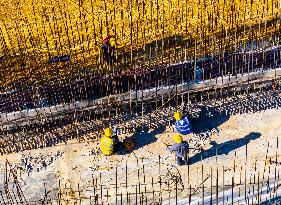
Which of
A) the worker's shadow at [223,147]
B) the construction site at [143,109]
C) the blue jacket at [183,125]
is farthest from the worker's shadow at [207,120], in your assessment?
the worker's shadow at [223,147]

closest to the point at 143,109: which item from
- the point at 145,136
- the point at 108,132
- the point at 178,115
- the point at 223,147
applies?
the point at 145,136

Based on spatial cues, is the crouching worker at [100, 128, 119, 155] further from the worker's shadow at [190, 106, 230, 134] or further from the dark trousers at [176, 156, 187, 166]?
the worker's shadow at [190, 106, 230, 134]

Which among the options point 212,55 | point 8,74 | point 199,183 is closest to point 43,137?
point 8,74

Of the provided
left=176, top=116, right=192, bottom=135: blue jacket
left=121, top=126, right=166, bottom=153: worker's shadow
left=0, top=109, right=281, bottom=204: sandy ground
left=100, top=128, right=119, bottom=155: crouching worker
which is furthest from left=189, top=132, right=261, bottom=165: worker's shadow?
left=100, top=128, right=119, bottom=155: crouching worker

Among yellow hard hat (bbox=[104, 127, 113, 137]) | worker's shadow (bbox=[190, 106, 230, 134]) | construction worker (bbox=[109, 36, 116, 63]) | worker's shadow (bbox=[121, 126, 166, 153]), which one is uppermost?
construction worker (bbox=[109, 36, 116, 63])

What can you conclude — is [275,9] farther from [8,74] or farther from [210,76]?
[8,74]

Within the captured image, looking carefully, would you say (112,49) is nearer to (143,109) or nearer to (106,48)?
(106,48)

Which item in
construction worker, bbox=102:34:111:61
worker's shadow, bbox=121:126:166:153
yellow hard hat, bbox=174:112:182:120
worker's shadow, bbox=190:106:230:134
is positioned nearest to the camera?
yellow hard hat, bbox=174:112:182:120
